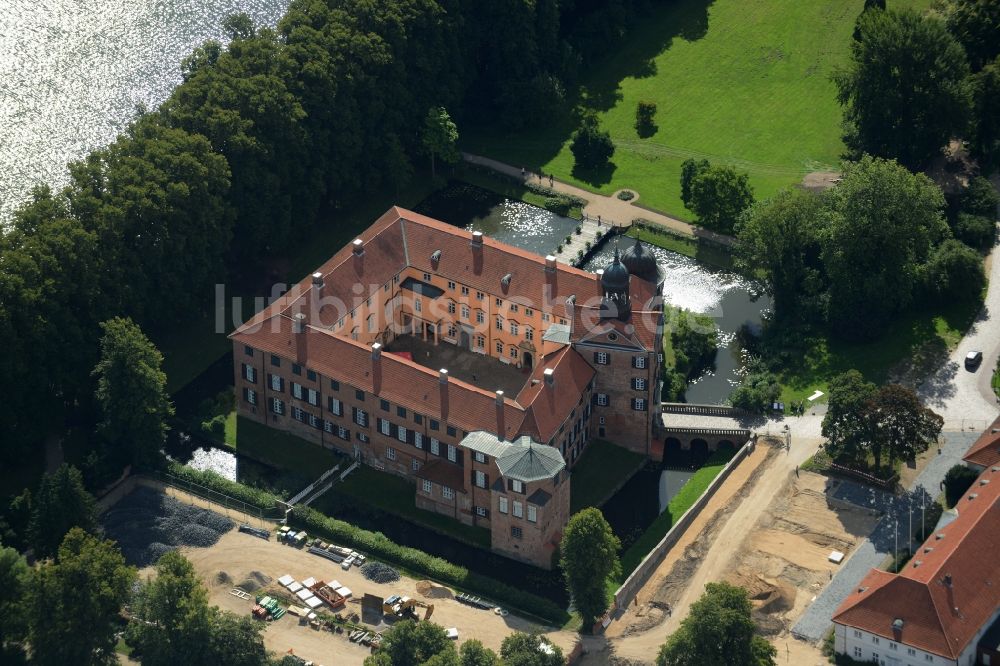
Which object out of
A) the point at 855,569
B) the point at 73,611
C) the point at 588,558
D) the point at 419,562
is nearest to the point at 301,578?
the point at 419,562

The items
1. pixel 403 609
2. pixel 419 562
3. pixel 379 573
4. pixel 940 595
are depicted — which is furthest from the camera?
pixel 419 562

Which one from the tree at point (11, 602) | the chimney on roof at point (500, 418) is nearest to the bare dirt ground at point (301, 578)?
the tree at point (11, 602)

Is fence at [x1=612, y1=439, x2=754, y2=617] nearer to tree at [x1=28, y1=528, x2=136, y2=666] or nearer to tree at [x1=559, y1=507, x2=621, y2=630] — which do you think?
tree at [x1=559, y1=507, x2=621, y2=630]

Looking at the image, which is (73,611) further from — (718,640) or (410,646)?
(718,640)

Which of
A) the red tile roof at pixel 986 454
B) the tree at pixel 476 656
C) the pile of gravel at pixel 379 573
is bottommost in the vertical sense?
the tree at pixel 476 656

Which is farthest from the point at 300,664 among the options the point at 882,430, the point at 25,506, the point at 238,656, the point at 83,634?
the point at 882,430

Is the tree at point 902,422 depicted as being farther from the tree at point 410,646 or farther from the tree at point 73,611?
the tree at point 73,611
